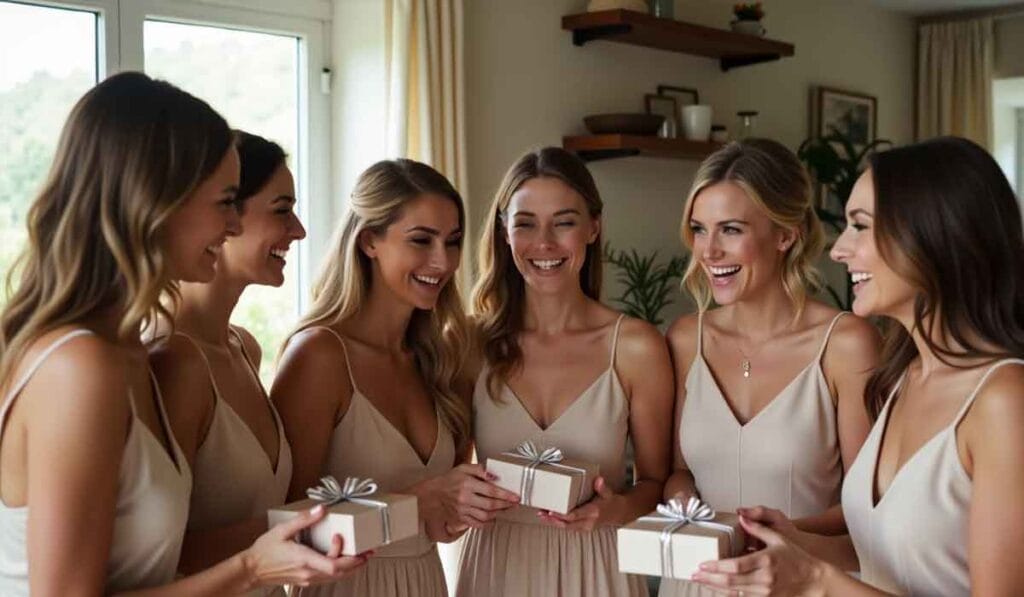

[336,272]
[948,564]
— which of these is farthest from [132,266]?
[948,564]

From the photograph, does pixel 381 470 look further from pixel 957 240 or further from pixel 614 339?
pixel 957 240

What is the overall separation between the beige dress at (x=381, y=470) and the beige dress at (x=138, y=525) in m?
0.61

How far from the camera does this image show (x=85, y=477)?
149cm

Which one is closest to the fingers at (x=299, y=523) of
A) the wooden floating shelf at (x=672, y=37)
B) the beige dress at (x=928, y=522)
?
the beige dress at (x=928, y=522)

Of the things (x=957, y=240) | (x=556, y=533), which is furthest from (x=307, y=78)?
(x=957, y=240)

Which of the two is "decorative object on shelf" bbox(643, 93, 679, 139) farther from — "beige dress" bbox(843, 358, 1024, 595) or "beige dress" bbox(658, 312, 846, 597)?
"beige dress" bbox(843, 358, 1024, 595)

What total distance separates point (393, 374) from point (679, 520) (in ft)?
2.56

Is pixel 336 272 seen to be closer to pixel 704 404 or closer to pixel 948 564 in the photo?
pixel 704 404

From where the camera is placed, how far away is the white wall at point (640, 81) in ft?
14.6

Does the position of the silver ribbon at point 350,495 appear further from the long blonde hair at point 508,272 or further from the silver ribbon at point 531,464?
the long blonde hair at point 508,272

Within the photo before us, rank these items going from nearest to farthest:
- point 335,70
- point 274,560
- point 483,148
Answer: point 274,560
point 335,70
point 483,148

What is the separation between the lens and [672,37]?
4914mm

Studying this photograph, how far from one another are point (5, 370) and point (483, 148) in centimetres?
301

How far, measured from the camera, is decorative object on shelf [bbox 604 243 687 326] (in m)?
4.95
